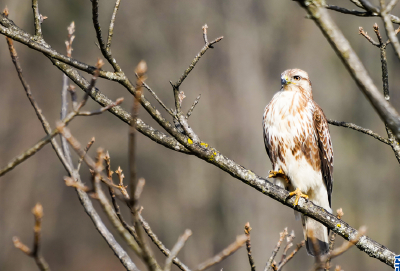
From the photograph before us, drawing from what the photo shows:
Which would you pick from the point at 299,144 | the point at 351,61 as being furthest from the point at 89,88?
the point at 299,144

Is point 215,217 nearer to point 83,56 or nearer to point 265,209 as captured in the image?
point 265,209

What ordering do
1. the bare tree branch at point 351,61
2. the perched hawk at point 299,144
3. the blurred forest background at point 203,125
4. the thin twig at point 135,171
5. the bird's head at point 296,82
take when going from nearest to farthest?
the thin twig at point 135,171
the bare tree branch at point 351,61
the perched hawk at point 299,144
the bird's head at point 296,82
the blurred forest background at point 203,125

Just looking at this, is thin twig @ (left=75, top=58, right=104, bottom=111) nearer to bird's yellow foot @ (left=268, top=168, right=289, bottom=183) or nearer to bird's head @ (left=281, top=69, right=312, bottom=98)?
bird's yellow foot @ (left=268, top=168, right=289, bottom=183)

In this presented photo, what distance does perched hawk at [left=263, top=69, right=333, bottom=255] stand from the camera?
366 cm

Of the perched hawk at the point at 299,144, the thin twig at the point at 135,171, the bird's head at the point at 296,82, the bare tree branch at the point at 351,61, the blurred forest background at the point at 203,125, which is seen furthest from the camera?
the blurred forest background at the point at 203,125

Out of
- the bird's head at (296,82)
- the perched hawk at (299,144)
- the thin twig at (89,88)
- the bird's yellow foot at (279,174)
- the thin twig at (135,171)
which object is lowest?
the thin twig at (135,171)

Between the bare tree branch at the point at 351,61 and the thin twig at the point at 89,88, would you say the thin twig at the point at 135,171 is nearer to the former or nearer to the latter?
the thin twig at the point at 89,88

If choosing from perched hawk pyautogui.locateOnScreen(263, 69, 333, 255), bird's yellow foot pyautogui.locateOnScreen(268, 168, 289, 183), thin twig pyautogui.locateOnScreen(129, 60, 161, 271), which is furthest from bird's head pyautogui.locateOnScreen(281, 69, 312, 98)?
thin twig pyautogui.locateOnScreen(129, 60, 161, 271)

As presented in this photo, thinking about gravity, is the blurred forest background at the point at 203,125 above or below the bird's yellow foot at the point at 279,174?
above

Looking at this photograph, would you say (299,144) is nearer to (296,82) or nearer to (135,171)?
(296,82)

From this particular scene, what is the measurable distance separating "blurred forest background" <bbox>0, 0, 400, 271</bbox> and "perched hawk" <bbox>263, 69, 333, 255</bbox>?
20.8 ft

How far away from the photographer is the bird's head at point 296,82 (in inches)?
155

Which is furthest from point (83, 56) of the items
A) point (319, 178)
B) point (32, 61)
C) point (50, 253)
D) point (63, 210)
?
point (319, 178)

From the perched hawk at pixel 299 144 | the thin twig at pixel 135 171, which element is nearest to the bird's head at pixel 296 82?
the perched hawk at pixel 299 144
